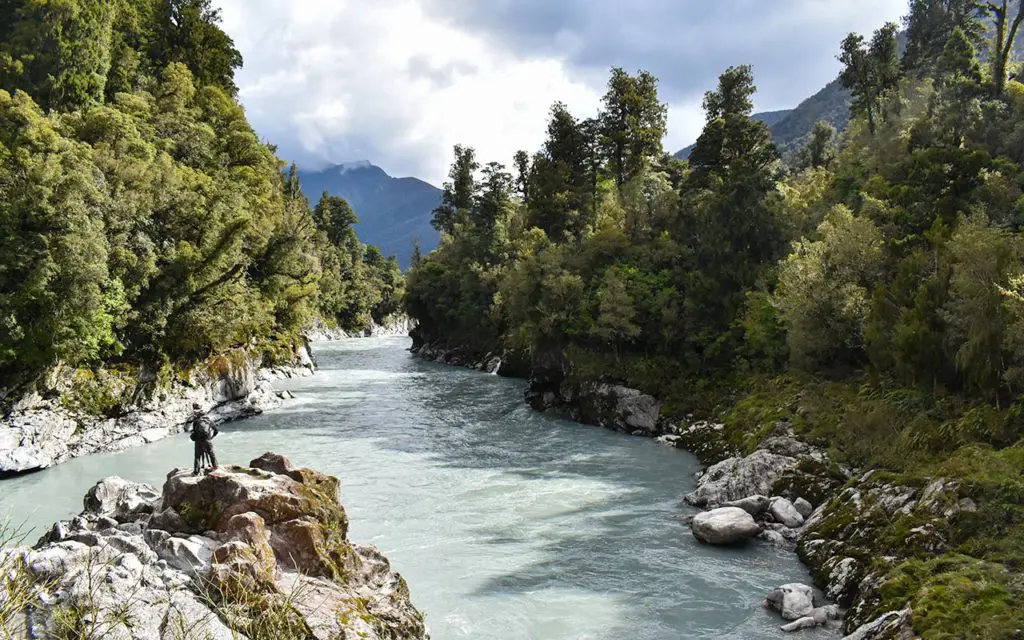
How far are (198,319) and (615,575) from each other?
26642mm

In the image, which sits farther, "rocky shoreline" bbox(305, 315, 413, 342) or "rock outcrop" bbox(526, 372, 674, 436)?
"rocky shoreline" bbox(305, 315, 413, 342)

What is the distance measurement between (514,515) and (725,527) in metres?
5.92

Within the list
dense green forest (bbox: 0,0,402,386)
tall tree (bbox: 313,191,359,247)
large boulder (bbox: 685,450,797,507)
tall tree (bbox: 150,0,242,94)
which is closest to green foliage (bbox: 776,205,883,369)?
large boulder (bbox: 685,450,797,507)

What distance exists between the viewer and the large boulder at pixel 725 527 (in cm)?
1523

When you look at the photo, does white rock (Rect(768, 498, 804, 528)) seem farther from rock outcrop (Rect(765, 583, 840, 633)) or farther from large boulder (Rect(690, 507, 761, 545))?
rock outcrop (Rect(765, 583, 840, 633))

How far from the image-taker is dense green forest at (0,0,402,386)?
22250 mm

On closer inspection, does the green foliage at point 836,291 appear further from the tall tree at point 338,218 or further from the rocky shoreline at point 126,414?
the tall tree at point 338,218

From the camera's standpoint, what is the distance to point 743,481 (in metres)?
18.5

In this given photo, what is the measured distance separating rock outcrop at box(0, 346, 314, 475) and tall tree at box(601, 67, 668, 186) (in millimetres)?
29743

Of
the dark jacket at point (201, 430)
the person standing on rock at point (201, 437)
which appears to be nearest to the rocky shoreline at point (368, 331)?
the person standing on rock at point (201, 437)

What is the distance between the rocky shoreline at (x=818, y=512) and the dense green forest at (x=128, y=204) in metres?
24.2

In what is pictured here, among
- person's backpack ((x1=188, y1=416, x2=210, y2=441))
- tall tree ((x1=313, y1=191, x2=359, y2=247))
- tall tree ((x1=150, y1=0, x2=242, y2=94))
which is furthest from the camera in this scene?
tall tree ((x1=313, y1=191, x2=359, y2=247))

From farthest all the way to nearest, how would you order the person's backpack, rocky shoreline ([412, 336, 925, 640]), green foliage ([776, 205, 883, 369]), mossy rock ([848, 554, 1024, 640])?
1. green foliage ([776, 205, 883, 369])
2. the person's backpack
3. rocky shoreline ([412, 336, 925, 640])
4. mossy rock ([848, 554, 1024, 640])

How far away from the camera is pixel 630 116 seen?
43344mm
